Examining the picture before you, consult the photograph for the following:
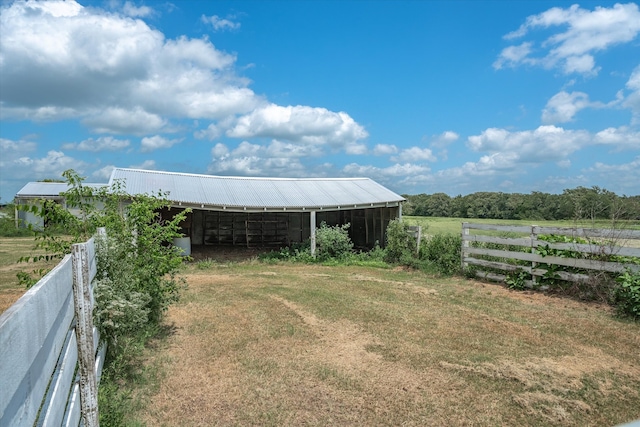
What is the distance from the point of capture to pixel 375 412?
3.86 metres

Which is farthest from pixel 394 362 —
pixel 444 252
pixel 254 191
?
pixel 254 191

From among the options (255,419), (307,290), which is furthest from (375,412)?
(307,290)

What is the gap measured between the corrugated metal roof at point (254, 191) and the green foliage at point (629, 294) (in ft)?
31.0

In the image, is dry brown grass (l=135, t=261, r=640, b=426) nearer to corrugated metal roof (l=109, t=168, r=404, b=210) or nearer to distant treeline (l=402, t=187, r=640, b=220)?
distant treeline (l=402, t=187, r=640, b=220)

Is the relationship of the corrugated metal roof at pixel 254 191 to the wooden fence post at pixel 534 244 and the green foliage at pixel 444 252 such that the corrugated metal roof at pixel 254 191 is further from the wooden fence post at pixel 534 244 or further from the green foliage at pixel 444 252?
the wooden fence post at pixel 534 244

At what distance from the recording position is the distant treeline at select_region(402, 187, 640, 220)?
8.52 m

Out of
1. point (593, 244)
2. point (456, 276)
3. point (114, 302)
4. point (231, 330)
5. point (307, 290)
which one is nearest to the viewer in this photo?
point (114, 302)

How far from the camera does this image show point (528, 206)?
109ft

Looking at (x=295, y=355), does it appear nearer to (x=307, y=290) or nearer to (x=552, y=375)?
(x=552, y=375)

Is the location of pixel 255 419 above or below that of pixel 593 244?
below

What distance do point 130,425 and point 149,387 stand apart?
85 centimetres

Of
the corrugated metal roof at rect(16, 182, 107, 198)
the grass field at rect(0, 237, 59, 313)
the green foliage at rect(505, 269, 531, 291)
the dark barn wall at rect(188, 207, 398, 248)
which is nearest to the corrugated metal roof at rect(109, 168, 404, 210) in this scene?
the dark barn wall at rect(188, 207, 398, 248)

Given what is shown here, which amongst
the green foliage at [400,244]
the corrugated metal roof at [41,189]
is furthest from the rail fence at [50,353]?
the corrugated metal roof at [41,189]

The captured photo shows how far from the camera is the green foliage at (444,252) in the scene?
36.9ft
